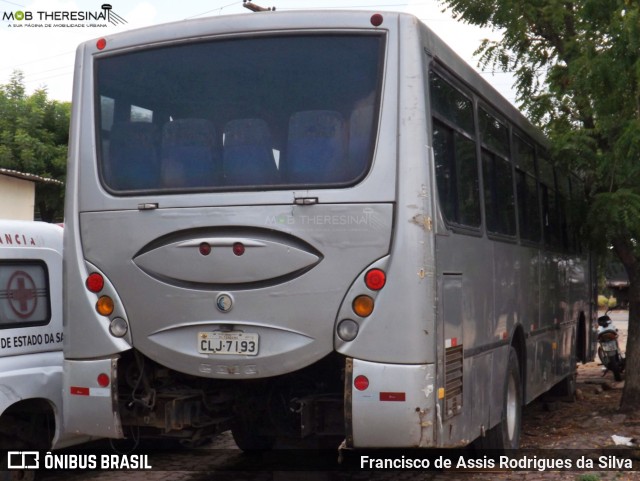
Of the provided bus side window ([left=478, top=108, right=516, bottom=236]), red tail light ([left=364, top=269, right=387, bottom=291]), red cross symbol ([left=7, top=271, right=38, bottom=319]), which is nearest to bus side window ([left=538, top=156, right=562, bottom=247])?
bus side window ([left=478, top=108, right=516, bottom=236])

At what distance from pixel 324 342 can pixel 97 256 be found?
5.80ft

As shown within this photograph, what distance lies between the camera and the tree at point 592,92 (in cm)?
923

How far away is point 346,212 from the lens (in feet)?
20.5

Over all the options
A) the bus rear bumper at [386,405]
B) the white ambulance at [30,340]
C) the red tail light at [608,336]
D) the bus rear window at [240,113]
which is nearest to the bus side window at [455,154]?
the bus rear window at [240,113]

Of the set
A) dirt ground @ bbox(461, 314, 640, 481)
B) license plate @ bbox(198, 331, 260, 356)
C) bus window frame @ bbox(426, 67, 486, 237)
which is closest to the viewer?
license plate @ bbox(198, 331, 260, 356)

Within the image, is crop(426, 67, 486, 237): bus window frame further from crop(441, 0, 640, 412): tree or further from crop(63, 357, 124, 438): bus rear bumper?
crop(63, 357, 124, 438): bus rear bumper

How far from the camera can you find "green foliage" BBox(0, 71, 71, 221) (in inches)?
1283

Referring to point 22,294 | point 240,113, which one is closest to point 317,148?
point 240,113

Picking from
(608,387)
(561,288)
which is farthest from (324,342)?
(608,387)

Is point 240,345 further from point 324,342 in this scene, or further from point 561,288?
point 561,288

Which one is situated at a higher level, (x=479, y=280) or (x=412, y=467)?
(x=479, y=280)

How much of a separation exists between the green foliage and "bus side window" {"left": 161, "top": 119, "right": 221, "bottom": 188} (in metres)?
25.9

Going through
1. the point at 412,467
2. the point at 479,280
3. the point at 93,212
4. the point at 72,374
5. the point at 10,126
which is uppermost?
the point at 10,126

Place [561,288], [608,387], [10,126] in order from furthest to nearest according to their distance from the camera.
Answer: [10,126] → [608,387] → [561,288]
